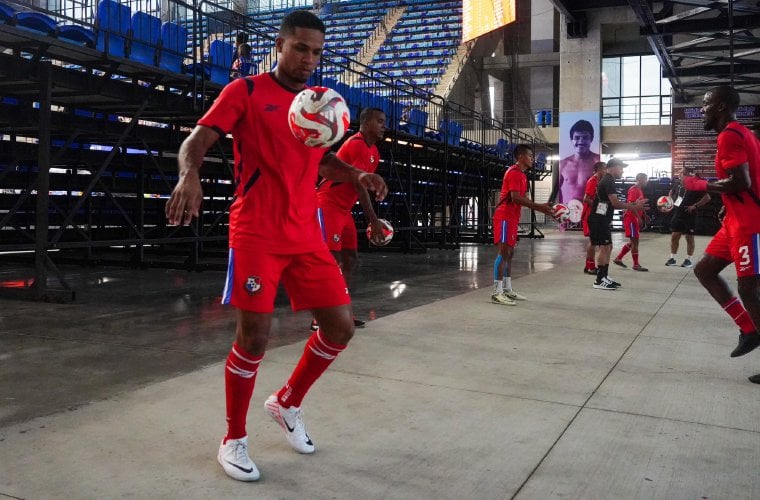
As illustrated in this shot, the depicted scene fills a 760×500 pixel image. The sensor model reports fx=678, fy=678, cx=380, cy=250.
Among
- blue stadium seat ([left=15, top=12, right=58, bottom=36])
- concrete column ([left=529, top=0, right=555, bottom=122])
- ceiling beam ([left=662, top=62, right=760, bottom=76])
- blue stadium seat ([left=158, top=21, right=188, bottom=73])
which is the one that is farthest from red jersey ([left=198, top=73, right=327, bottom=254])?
concrete column ([left=529, top=0, right=555, bottom=122])

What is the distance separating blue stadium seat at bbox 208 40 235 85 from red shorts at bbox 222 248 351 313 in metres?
6.91

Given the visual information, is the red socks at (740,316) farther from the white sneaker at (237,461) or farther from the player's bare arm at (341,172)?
the white sneaker at (237,461)

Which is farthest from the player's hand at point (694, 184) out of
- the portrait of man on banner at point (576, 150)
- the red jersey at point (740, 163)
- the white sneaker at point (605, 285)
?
the portrait of man on banner at point (576, 150)

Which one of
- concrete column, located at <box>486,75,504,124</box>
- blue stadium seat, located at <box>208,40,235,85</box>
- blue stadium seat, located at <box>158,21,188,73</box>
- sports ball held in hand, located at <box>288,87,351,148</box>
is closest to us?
sports ball held in hand, located at <box>288,87,351,148</box>

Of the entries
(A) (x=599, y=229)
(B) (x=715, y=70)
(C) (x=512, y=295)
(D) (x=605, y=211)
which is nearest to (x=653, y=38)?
(B) (x=715, y=70)

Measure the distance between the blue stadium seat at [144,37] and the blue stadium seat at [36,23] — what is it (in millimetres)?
1090

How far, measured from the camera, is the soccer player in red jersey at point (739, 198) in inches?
173

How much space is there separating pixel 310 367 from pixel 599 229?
25.9 ft

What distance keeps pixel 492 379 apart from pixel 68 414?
8.09ft

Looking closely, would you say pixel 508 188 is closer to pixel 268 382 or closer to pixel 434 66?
pixel 268 382

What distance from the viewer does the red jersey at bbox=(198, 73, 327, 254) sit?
2.76 m

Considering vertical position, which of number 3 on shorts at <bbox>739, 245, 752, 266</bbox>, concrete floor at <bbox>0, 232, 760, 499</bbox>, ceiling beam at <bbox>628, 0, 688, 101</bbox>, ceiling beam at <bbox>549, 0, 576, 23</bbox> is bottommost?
concrete floor at <bbox>0, 232, 760, 499</bbox>

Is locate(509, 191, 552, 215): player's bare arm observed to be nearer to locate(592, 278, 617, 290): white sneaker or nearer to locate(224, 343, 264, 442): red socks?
locate(592, 278, 617, 290): white sneaker

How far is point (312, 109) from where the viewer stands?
2.60m
